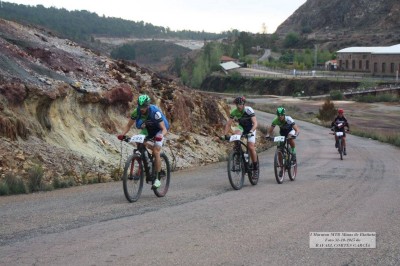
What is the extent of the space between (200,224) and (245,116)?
4.99 metres

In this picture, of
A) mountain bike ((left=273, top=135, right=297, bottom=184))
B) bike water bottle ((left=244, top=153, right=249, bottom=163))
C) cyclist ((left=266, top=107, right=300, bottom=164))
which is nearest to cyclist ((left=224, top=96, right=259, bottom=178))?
bike water bottle ((left=244, top=153, right=249, bottom=163))

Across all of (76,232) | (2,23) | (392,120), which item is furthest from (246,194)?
(392,120)

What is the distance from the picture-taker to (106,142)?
1828 centimetres

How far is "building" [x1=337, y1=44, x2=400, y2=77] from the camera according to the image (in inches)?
5438

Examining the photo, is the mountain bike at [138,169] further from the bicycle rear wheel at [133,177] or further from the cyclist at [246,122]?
the cyclist at [246,122]

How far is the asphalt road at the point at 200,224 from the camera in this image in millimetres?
7172

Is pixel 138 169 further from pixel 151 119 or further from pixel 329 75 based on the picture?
pixel 329 75

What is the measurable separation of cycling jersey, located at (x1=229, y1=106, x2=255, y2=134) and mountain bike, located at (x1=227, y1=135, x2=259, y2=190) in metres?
0.26

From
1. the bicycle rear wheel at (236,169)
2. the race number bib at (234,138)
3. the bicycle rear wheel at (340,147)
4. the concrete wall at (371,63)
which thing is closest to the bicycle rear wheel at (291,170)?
the bicycle rear wheel at (236,169)

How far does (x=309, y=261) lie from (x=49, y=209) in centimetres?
475

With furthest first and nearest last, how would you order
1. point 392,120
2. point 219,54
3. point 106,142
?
point 219,54
point 392,120
point 106,142

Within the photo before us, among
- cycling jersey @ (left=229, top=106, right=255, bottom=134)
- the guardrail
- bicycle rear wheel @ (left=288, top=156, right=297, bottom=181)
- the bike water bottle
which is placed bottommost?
the guardrail

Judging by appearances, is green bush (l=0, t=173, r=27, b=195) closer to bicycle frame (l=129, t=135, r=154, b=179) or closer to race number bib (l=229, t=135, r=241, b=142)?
bicycle frame (l=129, t=135, r=154, b=179)

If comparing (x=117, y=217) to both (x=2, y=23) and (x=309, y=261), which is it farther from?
(x=2, y=23)
